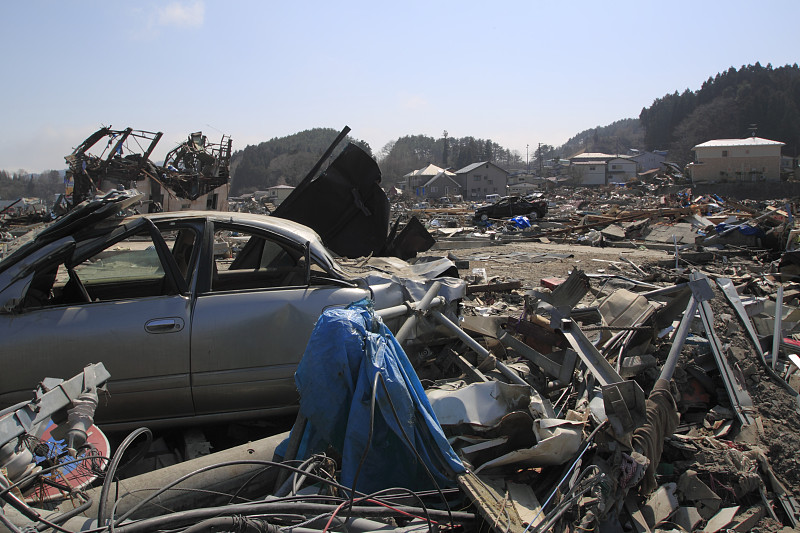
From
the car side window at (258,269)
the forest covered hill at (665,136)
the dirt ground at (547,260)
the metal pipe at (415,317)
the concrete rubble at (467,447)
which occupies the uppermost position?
the forest covered hill at (665,136)

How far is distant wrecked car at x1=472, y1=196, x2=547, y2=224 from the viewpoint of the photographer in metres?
27.5

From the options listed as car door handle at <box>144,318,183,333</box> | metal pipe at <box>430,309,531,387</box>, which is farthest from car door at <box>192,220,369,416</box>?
metal pipe at <box>430,309,531,387</box>

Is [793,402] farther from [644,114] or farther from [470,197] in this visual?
[644,114]

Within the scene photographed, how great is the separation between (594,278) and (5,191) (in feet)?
283

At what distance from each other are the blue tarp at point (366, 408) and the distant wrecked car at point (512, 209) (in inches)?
998

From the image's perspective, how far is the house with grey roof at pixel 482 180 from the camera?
3036 inches

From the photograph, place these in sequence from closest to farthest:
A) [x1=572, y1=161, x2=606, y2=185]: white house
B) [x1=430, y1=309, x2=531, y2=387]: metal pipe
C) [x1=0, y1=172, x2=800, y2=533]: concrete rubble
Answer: [x1=0, y1=172, x2=800, y2=533]: concrete rubble → [x1=430, y1=309, x2=531, y2=387]: metal pipe → [x1=572, y1=161, x2=606, y2=185]: white house

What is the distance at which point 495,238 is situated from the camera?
1959 centimetres

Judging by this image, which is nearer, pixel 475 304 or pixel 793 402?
pixel 793 402

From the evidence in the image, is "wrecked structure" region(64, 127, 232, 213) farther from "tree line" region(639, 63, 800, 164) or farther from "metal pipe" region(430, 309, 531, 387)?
"tree line" region(639, 63, 800, 164)

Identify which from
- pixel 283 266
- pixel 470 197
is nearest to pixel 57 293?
pixel 283 266

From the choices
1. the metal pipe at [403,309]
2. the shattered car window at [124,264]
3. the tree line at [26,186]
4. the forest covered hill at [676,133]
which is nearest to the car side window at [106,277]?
the shattered car window at [124,264]

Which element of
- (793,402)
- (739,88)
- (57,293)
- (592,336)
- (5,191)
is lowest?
(793,402)

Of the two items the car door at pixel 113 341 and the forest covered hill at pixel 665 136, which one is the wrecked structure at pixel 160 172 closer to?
the car door at pixel 113 341
